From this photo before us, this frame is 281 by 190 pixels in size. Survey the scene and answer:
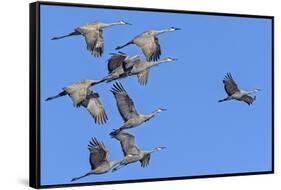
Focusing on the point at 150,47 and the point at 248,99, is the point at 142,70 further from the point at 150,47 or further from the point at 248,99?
the point at 248,99

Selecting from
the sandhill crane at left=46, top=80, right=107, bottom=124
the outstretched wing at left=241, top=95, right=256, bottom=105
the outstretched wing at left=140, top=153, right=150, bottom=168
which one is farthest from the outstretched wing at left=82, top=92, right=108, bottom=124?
the outstretched wing at left=241, top=95, right=256, bottom=105

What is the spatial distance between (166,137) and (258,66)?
1005 millimetres

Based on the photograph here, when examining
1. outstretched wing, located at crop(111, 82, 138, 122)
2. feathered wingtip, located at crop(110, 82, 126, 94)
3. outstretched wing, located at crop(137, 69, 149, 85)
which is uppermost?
outstretched wing, located at crop(137, 69, 149, 85)

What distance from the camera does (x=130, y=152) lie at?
19.8ft

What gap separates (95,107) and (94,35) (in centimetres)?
50

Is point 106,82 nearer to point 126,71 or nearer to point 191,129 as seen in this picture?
point 126,71

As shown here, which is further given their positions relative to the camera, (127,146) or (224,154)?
(224,154)

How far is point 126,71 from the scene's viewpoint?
6008mm

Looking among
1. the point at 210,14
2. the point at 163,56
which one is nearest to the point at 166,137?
the point at 163,56

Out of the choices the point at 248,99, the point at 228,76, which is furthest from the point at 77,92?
the point at 248,99

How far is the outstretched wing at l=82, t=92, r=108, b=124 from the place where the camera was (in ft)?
19.2

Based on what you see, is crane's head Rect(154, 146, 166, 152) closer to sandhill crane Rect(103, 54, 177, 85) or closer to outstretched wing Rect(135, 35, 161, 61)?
sandhill crane Rect(103, 54, 177, 85)

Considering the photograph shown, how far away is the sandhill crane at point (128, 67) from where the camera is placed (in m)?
5.95

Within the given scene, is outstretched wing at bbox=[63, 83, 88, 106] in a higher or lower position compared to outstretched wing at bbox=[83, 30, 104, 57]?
lower
